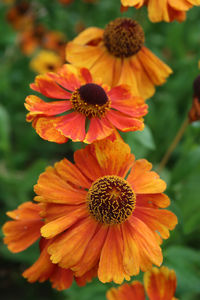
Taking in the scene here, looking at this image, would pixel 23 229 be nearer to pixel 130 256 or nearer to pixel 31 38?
pixel 130 256

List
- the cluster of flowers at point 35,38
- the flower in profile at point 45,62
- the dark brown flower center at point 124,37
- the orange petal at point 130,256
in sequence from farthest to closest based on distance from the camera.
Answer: the cluster of flowers at point 35,38
the flower in profile at point 45,62
the dark brown flower center at point 124,37
the orange petal at point 130,256

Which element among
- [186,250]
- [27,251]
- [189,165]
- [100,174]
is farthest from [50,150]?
[100,174]

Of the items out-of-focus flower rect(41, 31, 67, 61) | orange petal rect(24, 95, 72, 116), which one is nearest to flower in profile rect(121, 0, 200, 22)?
orange petal rect(24, 95, 72, 116)

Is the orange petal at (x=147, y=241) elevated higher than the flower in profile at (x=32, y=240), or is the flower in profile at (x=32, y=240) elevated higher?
the orange petal at (x=147, y=241)

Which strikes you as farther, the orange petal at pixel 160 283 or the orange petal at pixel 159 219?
the orange petal at pixel 160 283

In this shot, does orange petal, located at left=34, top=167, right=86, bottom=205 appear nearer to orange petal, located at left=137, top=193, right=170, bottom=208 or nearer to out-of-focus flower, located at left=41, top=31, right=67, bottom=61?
orange petal, located at left=137, top=193, right=170, bottom=208

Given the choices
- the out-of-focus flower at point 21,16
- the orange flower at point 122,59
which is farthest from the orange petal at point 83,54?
the out-of-focus flower at point 21,16

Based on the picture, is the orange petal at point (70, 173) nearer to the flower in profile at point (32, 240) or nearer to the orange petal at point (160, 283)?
the flower in profile at point (32, 240)

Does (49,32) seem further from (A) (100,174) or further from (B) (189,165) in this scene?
(A) (100,174)
